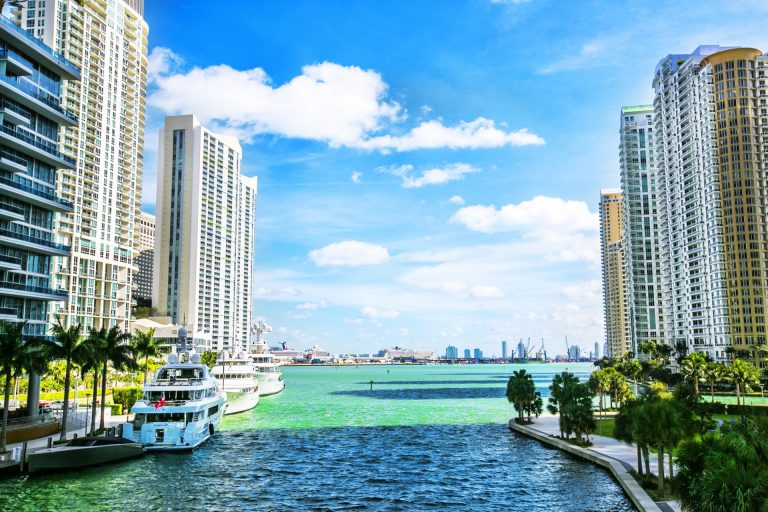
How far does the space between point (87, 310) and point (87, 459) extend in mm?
123215

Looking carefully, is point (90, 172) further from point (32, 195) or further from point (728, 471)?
point (728, 471)

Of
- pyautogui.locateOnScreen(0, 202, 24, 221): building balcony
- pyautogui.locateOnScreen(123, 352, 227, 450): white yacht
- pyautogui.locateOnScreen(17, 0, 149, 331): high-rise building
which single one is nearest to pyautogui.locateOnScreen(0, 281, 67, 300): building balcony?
pyautogui.locateOnScreen(0, 202, 24, 221): building balcony

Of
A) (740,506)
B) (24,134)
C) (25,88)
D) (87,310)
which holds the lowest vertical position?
(740,506)

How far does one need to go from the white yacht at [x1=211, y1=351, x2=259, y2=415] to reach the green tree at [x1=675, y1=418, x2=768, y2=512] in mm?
108487

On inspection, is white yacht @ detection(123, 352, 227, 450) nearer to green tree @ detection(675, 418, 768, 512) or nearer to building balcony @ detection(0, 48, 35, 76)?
building balcony @ detection(0, 48, 35, 76)

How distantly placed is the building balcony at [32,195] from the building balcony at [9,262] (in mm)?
7968

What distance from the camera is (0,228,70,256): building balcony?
259 ft

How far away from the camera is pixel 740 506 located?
27.6 metres

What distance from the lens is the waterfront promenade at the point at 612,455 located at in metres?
47.1

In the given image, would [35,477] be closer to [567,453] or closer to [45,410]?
[45,410]

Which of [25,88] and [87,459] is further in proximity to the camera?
[25,88]

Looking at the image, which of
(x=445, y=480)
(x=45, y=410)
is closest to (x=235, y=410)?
(x=45, y=410)

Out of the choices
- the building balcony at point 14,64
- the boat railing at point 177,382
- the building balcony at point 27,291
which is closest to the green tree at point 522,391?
the boat railing at point 177,382

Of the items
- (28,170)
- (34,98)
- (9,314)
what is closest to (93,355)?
(9,314)
